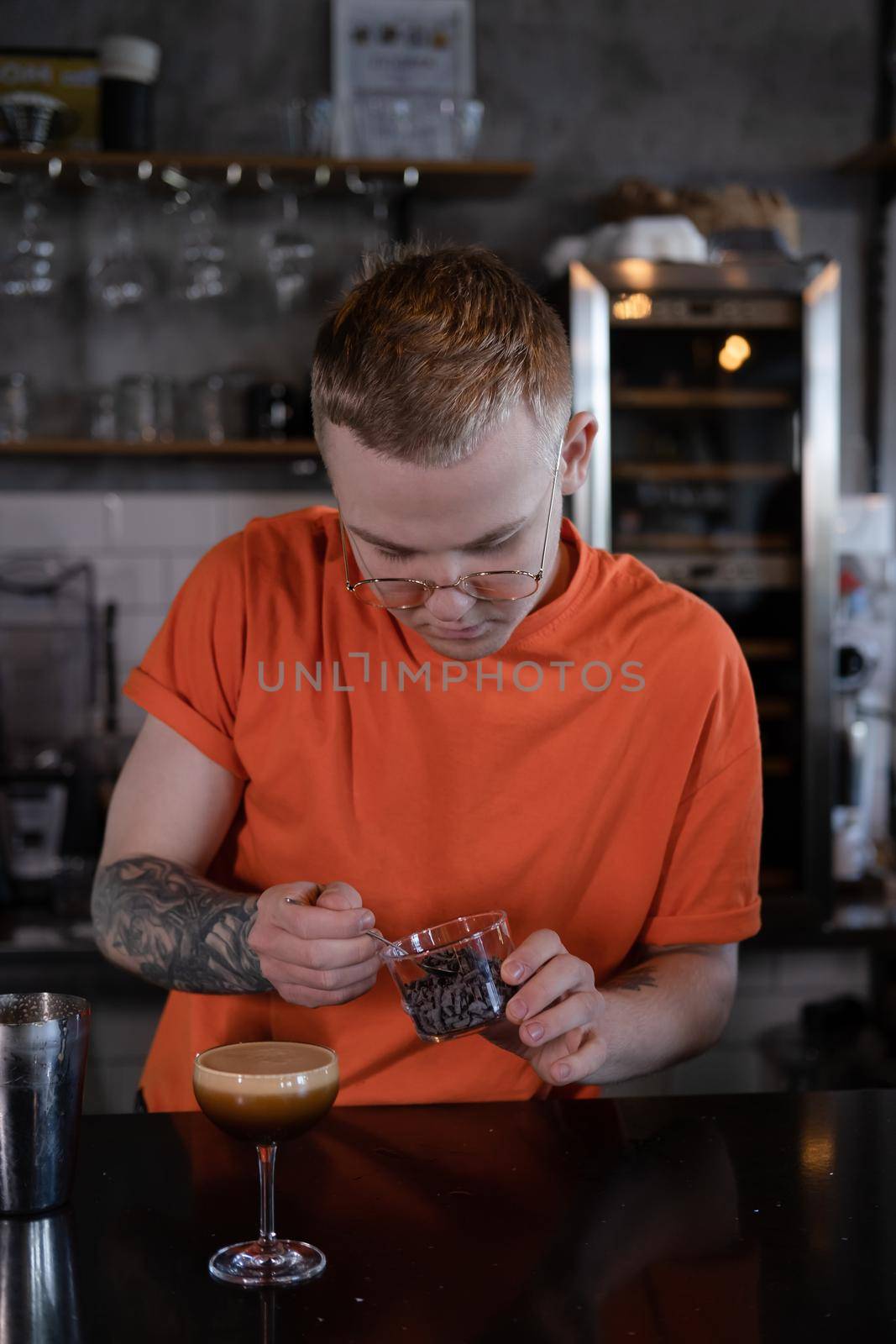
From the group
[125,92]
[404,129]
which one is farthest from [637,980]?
[125,92]

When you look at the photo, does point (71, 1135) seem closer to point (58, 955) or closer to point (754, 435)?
point (58, 955)

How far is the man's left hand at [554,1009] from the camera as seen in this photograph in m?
1.22

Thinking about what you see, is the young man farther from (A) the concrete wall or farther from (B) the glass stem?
(A) the concrete wall

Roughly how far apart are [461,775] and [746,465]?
2227mm

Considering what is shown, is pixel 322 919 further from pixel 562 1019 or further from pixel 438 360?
pixel 438 360

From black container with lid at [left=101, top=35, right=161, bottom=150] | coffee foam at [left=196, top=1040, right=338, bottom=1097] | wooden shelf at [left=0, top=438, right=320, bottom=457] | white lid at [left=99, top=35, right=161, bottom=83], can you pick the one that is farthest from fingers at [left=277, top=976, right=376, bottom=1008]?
white lid at [left=99, top=35, right=161, bottom=83]

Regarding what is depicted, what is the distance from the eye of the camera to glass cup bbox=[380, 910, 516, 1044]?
1228 millimetres

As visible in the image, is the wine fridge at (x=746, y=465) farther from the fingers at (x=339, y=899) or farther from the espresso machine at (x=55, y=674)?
the fingers at (x=339, y=899)

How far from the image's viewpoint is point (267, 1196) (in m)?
1.04

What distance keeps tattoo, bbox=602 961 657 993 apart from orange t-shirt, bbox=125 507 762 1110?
53 mm

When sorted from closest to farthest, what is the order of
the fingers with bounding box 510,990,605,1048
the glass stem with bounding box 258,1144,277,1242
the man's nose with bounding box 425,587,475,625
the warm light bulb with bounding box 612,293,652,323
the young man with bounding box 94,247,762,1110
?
1. the glass stem with bounding box 258,1144,277,1242
2. the fingers with bounding box 510,990,605,1048
3. the man's nose with bounding box 425,587,475,625
4. the young man with bounding box 94,247,762,1110
5. the warm light bulb with bounding box 612,293,652,323

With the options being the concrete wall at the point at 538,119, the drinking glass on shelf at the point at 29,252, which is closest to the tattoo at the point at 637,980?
the concrete wall at the point at 538,119

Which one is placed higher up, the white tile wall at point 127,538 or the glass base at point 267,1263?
the white tile wall at point 127,538

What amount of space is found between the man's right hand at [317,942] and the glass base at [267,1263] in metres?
0.26
